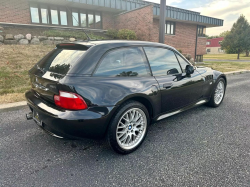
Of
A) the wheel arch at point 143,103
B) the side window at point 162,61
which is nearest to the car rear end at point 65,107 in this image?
the wheel arch at point 143,103

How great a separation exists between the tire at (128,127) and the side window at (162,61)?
0.70 metres

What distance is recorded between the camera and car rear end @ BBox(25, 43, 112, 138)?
2051 mm

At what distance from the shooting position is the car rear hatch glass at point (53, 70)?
221 centimetres

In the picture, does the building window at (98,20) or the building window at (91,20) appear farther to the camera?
the building window at (98,20)

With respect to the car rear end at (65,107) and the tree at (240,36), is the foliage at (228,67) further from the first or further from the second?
the tree at (240,36)

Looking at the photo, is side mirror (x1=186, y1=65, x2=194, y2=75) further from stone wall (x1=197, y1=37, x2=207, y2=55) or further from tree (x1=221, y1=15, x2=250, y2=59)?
tree (x1=221, y1=15, x2=250, y2=59)

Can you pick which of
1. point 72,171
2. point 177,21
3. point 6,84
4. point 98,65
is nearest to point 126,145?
point 72,171

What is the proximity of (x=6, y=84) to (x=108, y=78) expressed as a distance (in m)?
4.79

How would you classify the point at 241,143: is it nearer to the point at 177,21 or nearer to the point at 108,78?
the point at 108,78

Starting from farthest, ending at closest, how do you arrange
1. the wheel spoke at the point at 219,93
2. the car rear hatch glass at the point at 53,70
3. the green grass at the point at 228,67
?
the green grass at the point at 228,67, the wheel spoke at the point at 219,93, the car rear hatch glass at the point at 53,70

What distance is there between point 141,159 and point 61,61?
5.60 feet

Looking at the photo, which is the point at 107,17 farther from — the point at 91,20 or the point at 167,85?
the point at 167,85

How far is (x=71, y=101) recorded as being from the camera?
2055 millimetres

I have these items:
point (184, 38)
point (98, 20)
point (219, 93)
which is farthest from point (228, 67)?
point (98, 20)
